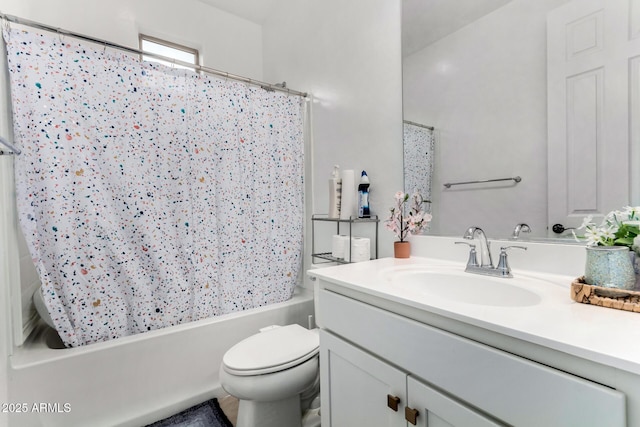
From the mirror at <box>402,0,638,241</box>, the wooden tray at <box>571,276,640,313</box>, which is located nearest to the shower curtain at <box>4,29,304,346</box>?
the mirror at <box>402,0,638,241</box>

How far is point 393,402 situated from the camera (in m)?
0.82

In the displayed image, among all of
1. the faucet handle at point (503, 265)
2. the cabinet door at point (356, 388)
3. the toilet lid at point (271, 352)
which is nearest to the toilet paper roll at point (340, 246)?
the toilet lid at point (271, 352)

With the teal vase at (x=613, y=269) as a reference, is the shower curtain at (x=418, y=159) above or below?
above

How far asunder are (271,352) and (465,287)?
86 centimetres

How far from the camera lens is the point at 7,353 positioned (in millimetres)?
1221

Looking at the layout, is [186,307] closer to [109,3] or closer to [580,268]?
[580,268]

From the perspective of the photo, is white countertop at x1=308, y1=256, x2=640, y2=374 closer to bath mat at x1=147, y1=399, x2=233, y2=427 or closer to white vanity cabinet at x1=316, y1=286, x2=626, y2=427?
white vanity cabinet at x1=316, y1=286, x2=626, y2=427

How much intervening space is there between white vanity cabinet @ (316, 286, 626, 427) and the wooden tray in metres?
0.29

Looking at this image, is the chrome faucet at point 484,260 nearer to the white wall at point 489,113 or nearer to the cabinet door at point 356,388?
the white wall at point 489,113

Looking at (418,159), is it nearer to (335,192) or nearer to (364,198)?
(364,198)

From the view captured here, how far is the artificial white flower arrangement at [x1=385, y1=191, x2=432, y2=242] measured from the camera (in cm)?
137

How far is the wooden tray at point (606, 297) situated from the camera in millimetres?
667

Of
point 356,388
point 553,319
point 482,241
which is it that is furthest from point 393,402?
point 482,241

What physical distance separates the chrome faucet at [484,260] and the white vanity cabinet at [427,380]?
43 cm
